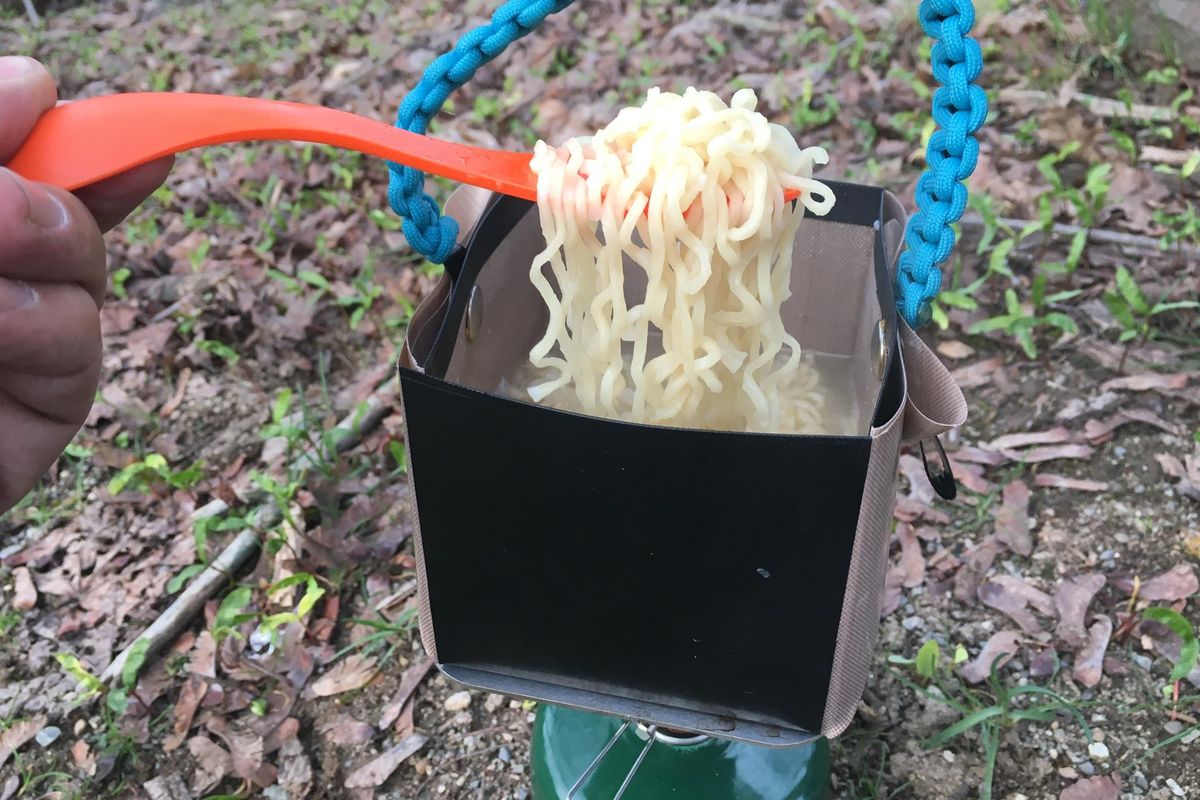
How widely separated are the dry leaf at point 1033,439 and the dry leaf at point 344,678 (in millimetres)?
1768

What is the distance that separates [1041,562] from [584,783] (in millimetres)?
1295

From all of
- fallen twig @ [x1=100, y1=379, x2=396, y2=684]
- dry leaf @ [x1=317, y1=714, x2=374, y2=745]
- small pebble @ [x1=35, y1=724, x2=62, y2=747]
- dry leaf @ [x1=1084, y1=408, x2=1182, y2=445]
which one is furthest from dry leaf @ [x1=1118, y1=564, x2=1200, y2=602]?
small pebble @ [x1=35, y1=724, x2=62, y2=747]

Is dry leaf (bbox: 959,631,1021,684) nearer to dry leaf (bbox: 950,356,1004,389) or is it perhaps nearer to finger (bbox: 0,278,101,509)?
dry leaf (bbox: 950,356,1004,389)

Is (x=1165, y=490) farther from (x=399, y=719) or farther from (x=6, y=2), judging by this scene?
(x=6, y=2)

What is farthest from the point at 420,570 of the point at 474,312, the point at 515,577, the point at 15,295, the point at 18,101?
the point at 18,101

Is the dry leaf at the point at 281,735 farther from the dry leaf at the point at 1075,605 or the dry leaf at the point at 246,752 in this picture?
the dry leaf at the point at 1075,605

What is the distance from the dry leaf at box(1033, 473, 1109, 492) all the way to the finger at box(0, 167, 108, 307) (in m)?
2.24

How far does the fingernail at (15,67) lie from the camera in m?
1.27

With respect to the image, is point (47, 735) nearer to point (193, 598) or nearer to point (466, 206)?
point (193, 598)

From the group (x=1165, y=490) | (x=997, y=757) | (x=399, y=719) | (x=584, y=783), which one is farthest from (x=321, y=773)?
(x=1165, y=490)

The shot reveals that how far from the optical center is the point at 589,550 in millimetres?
1203

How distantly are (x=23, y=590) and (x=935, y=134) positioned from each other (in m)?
2.51

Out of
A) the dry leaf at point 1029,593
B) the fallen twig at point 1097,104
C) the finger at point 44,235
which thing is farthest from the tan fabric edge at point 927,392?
the fallen twig at point 1097,104

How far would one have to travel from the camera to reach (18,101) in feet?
4.10
